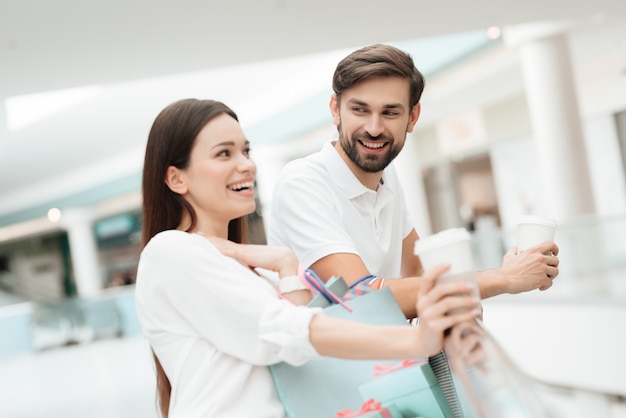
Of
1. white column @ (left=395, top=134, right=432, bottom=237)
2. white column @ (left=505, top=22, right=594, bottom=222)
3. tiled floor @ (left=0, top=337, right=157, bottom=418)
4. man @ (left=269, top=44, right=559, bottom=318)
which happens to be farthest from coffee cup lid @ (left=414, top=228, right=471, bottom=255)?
white column @ (left=395, top=134, right=432, bottom=237)

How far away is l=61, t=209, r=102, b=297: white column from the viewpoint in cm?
2542

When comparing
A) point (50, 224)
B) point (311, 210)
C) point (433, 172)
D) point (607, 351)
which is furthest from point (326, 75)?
point (50, 224)

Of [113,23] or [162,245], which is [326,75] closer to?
[113,23]

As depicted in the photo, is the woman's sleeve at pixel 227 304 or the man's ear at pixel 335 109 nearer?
the woman's sleeve at pixel 227 304

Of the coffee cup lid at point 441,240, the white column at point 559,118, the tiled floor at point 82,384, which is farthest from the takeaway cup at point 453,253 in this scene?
the white column at point 559,118

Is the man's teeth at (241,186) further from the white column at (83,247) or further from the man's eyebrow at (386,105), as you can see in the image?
the white column at (83,247)

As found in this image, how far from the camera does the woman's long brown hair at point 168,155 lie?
1.81 metres

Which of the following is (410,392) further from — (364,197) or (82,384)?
(82,384)

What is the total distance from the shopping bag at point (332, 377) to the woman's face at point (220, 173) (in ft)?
1.19

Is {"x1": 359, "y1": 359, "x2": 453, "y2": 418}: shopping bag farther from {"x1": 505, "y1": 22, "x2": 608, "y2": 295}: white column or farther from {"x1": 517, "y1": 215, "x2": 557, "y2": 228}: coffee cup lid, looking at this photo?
{"x1": 505, "y1": 22, "x2": 608, "y2": 295}: white column

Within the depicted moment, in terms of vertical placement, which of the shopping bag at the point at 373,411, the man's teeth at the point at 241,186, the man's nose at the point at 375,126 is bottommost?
the shopping bag at the point at 373,411

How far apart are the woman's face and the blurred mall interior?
0.53 meters

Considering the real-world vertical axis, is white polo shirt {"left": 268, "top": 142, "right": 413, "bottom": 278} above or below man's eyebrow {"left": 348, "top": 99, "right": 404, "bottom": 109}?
below

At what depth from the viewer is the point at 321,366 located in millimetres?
1654
